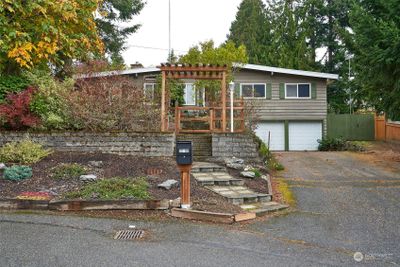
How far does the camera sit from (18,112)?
1136cm

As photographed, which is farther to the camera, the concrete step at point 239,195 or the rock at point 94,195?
the concrete step at point 239,195

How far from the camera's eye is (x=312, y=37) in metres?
35.2

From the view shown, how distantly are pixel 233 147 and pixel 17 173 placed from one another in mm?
6124

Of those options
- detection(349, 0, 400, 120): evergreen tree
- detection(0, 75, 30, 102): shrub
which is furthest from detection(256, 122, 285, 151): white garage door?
detection(0, 75, 30, 102): shrub

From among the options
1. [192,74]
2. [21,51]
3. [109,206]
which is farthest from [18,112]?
[109,206]

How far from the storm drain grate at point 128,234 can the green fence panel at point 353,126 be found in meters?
21.7

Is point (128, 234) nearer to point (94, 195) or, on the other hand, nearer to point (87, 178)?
point (94, 195)

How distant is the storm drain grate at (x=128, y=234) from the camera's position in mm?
5723

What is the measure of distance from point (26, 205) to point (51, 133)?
4.70 m

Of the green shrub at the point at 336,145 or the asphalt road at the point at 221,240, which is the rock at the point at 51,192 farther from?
the green shrub at the point at 336,145

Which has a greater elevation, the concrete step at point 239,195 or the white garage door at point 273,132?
the white garage door at point 273,132

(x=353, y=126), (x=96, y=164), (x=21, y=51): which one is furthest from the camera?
(x=353, y=126)

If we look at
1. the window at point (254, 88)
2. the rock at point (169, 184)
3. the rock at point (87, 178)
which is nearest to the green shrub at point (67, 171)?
the rock at point (87, 178)

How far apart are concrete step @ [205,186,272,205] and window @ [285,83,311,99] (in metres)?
15.0
